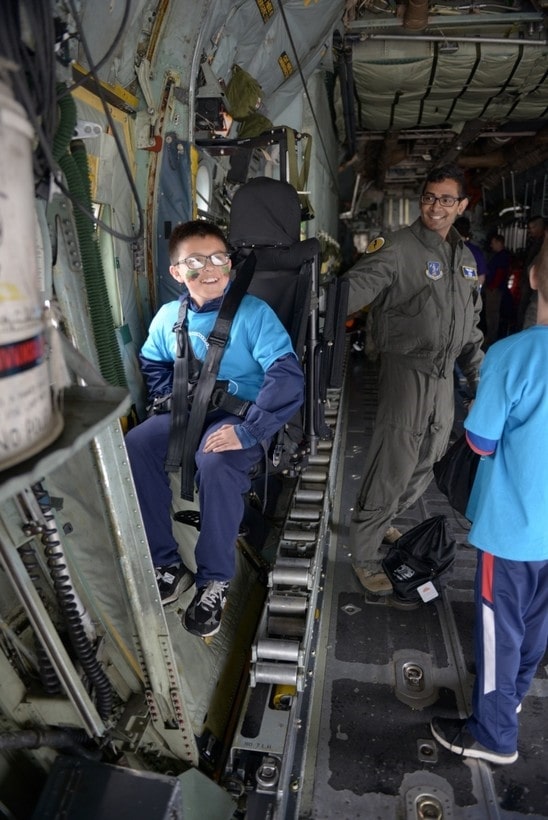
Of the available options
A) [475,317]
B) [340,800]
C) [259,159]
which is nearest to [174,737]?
Result: [340,800]

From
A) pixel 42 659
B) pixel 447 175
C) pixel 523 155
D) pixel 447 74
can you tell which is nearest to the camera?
pixel 42 659

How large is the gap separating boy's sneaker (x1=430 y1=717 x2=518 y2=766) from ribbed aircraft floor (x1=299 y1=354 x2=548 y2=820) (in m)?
0.04

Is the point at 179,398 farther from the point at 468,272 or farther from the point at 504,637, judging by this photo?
the point at 468,272

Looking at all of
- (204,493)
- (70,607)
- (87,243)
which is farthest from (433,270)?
(70,607)

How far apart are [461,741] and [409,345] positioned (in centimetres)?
192

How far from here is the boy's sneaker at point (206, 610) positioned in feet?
7.16

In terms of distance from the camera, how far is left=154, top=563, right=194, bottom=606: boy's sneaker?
238 centimetres

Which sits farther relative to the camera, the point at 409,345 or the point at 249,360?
the point at 409,345

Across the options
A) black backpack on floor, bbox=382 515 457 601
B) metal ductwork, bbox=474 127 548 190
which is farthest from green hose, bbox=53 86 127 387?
metal ductwork, bbox=474 127 548 190

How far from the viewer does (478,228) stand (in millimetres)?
11695

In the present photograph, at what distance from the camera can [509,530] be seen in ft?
6.23

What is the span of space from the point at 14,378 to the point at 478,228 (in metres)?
12.5

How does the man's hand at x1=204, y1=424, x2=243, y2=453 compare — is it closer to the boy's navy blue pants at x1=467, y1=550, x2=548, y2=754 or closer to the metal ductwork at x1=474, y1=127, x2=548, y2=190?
the boy's navy blue pants at x1=467, y1=550, x2=548, y2=754

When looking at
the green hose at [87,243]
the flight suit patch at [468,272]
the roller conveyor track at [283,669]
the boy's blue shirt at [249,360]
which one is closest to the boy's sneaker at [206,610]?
the roller conveyor track at [283,669]
